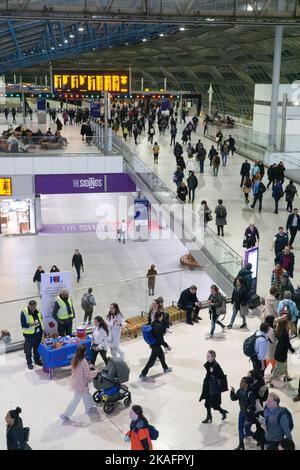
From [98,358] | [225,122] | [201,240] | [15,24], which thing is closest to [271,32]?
[225,122]

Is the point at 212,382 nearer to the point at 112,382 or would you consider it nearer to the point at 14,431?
the point at 112,382

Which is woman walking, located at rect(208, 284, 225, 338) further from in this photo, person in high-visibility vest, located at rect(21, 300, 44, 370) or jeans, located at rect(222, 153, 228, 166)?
jeans, located at rect(222, 153, 228, 166)

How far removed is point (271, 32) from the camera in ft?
149

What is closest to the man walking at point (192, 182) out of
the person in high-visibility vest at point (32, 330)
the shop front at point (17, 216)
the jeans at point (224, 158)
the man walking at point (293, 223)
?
the man walking at point (293, 223)

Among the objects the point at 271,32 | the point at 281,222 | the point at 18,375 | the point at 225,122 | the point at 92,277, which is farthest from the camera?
the point at 271,32

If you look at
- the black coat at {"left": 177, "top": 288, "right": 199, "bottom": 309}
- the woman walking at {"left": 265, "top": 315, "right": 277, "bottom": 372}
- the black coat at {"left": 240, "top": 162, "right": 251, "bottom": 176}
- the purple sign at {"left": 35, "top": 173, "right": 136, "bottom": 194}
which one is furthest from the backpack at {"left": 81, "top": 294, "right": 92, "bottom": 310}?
the purple sign at {"left": 35, "top": 173, "right": 136, "bottom": 194}

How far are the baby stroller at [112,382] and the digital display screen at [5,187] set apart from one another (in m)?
17.8

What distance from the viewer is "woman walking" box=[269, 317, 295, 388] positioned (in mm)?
9797

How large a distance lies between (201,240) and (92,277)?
8.67m

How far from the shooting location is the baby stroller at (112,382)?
31.2 ft

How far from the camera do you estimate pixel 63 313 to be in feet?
39.6

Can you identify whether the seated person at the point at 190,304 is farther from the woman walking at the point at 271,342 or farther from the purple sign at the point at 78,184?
the purple sign at the point at 78,184

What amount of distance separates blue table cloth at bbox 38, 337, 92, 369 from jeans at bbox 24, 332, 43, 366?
0.12 metres
